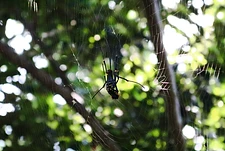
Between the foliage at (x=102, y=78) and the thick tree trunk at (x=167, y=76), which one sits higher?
the foliage at (x=102, y=78)

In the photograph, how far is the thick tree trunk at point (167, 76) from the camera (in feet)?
6.39

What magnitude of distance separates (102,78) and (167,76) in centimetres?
56

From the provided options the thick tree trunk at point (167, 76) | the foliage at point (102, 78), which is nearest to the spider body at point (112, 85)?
the thick tree trunk at point (167, 76)

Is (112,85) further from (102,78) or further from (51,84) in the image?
(102,78)

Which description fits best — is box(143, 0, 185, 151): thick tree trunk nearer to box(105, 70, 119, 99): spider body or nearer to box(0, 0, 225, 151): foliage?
box(105, 70, 119, 99): spider body

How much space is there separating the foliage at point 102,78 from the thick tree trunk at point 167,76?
1.20 ft

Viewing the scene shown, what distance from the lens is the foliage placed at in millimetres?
2504

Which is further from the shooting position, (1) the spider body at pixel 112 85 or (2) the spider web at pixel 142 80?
(2) the spider web at pixel 142 80

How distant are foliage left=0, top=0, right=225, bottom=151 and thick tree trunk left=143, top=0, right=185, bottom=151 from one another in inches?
14.4

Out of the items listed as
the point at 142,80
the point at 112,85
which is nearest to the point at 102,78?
the point at 142,80

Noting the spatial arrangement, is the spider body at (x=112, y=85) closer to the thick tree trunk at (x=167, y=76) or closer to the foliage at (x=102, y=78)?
the thick tree trunk at (x=167, y=76)

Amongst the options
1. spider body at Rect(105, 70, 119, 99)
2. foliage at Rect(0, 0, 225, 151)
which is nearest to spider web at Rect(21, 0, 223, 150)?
foliage at Rect(0, 0, 225, 151)

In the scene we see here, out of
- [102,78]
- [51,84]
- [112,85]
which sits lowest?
[112,85]

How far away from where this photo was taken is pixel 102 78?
2543 millimetres
